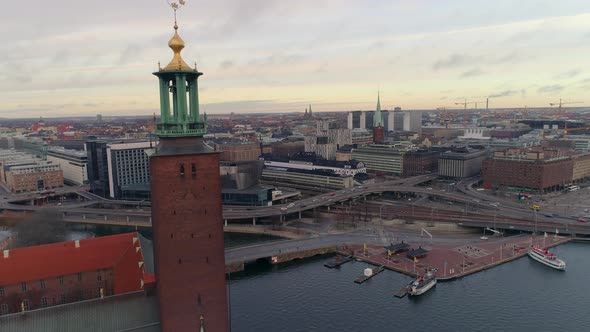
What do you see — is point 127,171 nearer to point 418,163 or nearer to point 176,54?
point 418,163

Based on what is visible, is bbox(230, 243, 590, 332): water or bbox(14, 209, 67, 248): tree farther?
bbox(14, 209, 67, 248): tree

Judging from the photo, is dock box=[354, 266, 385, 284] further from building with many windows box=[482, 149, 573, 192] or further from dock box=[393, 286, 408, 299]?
building with many windows box=[482, 149, 573, 192]

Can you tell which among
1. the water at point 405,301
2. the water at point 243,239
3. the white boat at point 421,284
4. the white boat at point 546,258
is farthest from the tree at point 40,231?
the white boat at point 546,258

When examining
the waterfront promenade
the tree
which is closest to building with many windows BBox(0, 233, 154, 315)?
the tree

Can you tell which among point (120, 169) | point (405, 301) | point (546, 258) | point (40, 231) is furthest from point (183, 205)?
point (120, 169)

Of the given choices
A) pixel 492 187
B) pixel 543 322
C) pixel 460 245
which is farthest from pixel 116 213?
pixel 492 187

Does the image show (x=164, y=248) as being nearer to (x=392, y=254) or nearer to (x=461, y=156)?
(x=392, y=254)
